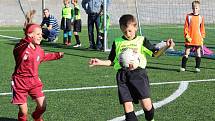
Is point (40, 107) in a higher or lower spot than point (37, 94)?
lower

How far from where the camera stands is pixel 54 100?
8711 millimetres

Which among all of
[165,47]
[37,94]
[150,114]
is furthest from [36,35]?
[150,114]

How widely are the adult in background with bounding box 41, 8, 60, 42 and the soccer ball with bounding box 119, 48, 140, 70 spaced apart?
13399mm

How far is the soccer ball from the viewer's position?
6.60m

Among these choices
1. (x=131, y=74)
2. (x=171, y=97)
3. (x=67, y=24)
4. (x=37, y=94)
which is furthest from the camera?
(x=67, y=24)

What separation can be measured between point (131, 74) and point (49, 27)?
13889 mm

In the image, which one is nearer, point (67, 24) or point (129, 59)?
point (129, 59)

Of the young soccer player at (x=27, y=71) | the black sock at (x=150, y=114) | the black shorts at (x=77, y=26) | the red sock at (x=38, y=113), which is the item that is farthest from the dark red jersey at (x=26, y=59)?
the black shorts at (x=77, y=26)

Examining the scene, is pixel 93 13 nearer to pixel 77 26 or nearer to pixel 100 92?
pixel 77 26

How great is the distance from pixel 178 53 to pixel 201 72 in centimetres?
425

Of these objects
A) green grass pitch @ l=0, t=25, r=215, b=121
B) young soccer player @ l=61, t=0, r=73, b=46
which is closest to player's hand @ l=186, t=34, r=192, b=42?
green grass pitch @ l=0, t=25, r=215, b=121

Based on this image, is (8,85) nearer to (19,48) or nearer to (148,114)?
(19,48)

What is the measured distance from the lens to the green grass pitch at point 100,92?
758 centimetres

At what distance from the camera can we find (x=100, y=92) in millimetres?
9398
